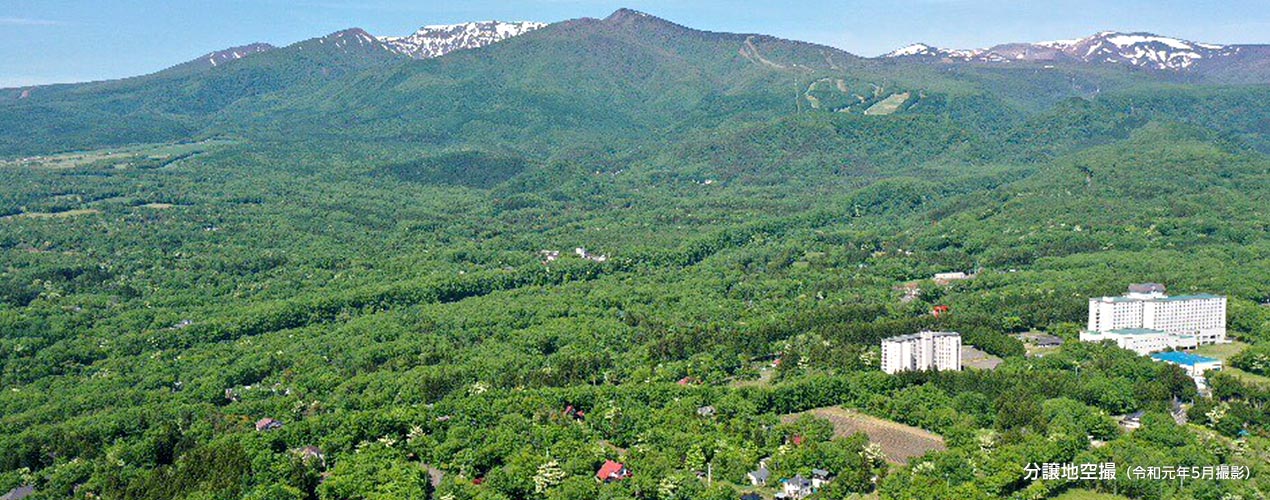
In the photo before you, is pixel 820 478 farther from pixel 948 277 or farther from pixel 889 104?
pixel 889 104

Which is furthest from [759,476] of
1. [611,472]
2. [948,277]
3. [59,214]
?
[59,214]

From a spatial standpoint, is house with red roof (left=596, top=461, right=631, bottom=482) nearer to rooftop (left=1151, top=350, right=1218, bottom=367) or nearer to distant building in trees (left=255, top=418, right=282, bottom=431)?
distant building in trees (left=255, top=418, right=282, bottom=431)

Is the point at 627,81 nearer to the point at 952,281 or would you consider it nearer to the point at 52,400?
the point at 952,281

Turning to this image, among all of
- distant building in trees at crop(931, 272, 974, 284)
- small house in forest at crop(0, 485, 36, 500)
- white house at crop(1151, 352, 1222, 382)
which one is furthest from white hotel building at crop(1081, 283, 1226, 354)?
small house in forest at crop(0, 485, 36, 500)

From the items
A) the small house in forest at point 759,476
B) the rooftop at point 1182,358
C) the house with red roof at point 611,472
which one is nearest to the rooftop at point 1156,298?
the rooftop at point 1182,358

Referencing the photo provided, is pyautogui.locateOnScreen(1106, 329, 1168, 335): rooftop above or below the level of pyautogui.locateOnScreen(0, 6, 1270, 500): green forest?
A: below

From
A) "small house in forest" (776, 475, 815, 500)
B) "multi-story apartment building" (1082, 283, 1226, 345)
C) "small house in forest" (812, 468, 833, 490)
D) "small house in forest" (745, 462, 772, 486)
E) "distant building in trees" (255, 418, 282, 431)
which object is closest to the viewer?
"small house in forest" (776, 475, 815, 500)

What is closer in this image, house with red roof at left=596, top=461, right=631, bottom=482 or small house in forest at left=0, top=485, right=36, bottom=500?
house with red roof at left=596, top=461, right=631, bottom=482
